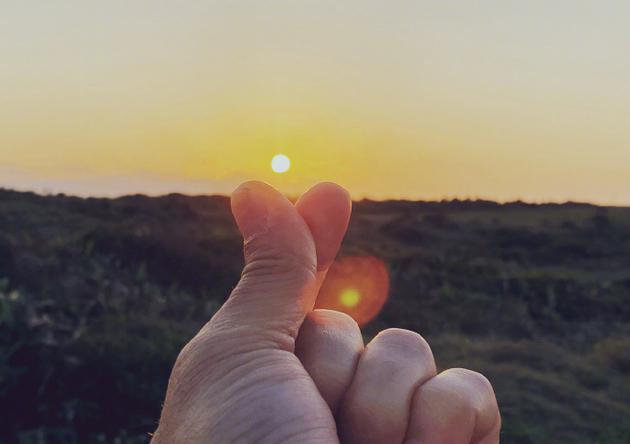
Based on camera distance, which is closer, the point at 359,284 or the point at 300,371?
the point at 300,371

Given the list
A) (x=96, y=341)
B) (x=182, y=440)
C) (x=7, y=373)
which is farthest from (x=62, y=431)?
(x=182, y=440)

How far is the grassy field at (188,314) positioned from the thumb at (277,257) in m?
4.62

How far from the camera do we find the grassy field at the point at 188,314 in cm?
645

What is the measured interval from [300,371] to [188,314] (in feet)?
25.2

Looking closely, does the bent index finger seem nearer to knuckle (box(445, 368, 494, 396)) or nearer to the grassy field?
knuckle (box(445, 368, 494, 396))

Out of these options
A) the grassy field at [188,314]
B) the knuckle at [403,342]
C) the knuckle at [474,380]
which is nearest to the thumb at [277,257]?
the knuckle at [403,342]

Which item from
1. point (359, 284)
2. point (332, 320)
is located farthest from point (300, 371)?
point (359, 284)

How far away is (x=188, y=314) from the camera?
941 centimetres

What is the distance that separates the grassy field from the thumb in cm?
462

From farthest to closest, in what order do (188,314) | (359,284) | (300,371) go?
A: 1. (359,284)
2. (188,314)
3. (300,371)

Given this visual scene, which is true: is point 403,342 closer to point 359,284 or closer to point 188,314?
point 188,314

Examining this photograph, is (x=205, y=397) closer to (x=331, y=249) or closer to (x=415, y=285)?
(x=331, y=249)

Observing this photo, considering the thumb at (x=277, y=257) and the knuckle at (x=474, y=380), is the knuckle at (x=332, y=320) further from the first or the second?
the knuckle at (x=474, y=380)

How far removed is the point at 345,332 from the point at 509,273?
15783 millimetres
